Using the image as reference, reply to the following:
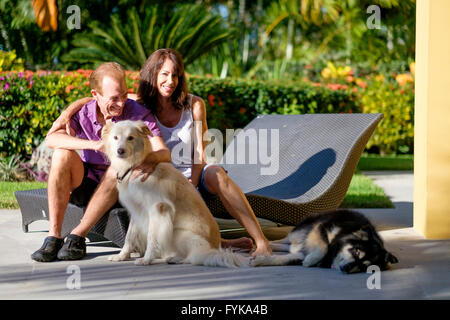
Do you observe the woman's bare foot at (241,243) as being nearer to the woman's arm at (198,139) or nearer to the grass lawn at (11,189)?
the woman's arm at (198,139)

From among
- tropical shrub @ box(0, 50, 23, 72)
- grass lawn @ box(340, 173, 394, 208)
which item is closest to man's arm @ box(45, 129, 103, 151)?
grass lawn @ box(340, 173, 394, 208)

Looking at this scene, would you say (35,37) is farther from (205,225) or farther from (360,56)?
(205,225)

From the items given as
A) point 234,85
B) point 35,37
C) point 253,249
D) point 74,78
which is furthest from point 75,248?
point 35,37

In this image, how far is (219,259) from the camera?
4223 mm

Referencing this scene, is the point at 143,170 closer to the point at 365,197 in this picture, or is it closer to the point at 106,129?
the point at 106,129

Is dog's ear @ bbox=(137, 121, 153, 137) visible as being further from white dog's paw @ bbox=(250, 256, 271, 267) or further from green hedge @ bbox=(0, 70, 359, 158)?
green hedge @ bbox=(0, 70, 359, 158)

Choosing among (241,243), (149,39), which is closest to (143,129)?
(241,243)

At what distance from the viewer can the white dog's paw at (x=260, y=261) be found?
168 inches

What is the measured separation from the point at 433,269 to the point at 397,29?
62.9ft

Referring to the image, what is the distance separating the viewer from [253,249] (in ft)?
15.5

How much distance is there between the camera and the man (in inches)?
176

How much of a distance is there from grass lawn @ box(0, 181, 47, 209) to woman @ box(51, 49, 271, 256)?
2.80m

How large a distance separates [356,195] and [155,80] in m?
4.08

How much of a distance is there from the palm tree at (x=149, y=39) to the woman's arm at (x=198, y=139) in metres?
10.2
